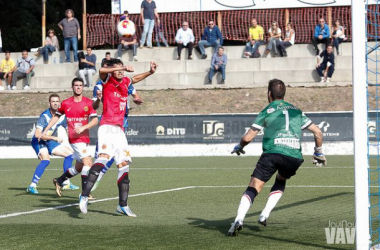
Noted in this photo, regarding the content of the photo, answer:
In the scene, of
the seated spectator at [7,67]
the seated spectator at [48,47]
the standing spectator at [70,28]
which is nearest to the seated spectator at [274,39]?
the standing spectator at [70,28]

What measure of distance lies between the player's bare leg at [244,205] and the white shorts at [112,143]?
7.81ft

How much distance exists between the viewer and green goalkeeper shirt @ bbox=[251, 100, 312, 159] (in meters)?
8.47

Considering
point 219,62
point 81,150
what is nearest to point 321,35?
point 219,62

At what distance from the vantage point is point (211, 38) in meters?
31.9

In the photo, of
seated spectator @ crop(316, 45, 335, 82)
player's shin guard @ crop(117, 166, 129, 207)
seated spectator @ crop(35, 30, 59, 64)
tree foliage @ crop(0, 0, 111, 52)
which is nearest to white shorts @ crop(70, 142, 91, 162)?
player's shin guard @ crop(117, 166, 129, 207)

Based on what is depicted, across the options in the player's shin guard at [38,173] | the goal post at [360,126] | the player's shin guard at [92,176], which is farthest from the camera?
the player's shin guard at [38,173]

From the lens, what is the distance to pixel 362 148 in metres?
6.92

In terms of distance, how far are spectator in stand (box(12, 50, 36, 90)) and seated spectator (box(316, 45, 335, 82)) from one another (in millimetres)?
12006

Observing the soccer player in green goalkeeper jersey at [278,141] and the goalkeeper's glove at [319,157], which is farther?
the goalkeeper's glove at [319,157]

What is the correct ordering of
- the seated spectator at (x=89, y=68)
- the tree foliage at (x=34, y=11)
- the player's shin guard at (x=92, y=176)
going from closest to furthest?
1. the player's shin guard at (x=92, y=176)
2. the seated spectator at (x=89, y=68)
3. the tree foliage at (x=34, y=11)

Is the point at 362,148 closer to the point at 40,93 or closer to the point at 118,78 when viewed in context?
the point at 118,78

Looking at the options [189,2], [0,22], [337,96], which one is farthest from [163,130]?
[0,22]

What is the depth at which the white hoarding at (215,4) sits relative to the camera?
33.3 meters

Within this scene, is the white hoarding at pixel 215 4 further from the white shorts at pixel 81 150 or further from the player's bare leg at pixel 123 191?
the player's bare leg at pixel 123 191
